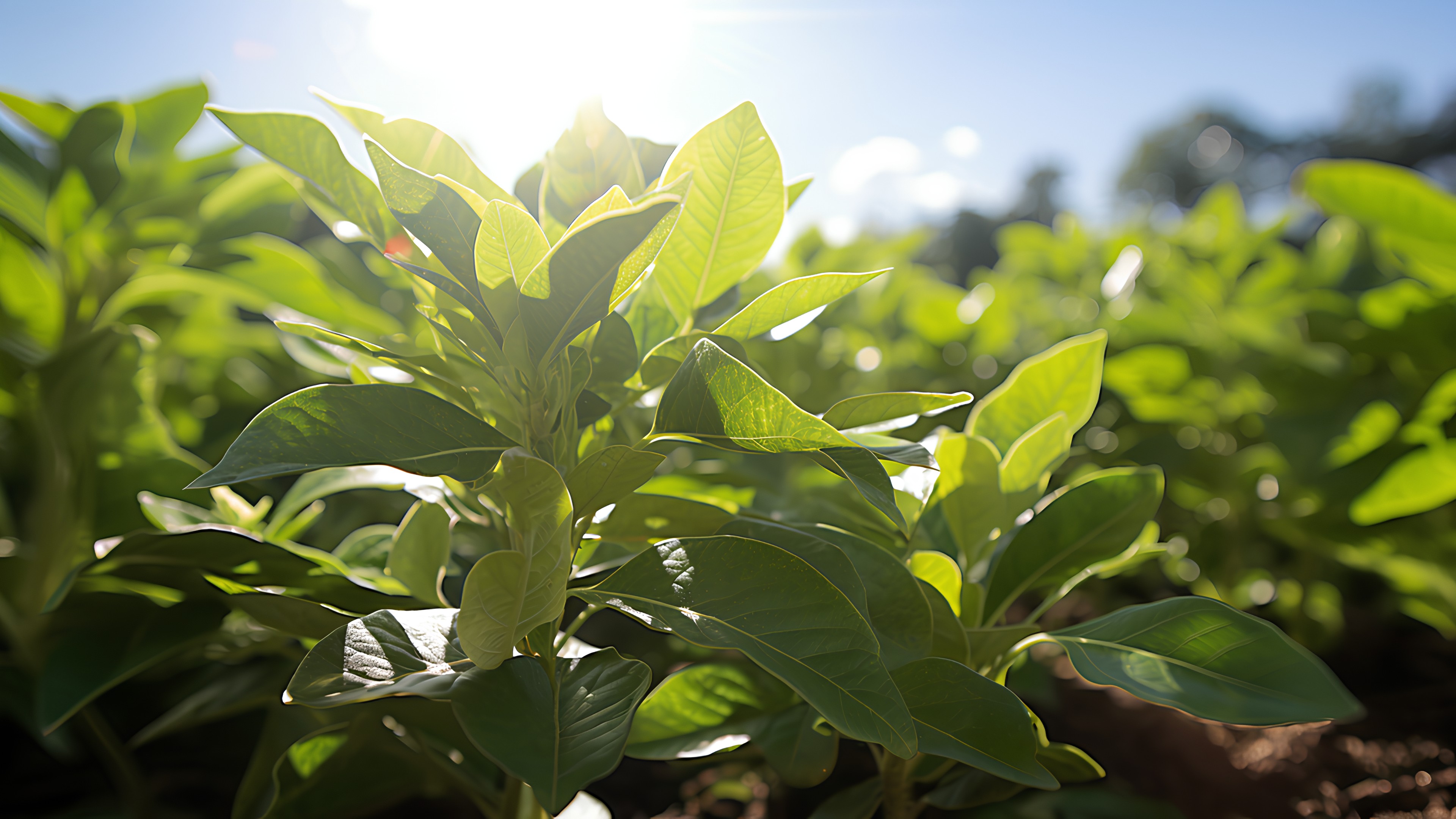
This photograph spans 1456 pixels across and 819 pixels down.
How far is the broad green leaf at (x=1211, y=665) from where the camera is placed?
1.51 ft

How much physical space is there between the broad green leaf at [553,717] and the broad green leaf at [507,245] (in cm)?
26

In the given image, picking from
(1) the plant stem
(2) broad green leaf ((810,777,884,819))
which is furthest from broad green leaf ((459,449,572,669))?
(1) the plant stem

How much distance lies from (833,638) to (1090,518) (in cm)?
34

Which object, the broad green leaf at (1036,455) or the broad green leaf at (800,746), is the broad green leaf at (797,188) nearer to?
the broad green leaf at (1036,455)

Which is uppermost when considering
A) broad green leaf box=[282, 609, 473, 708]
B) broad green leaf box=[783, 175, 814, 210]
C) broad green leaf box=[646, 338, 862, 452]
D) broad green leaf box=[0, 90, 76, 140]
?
broad green leaf box=[0, 90, 76, 140]

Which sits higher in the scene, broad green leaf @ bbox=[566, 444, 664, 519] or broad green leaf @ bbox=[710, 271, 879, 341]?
broad green leaf @ bbox=[710, 271, 879, 341]

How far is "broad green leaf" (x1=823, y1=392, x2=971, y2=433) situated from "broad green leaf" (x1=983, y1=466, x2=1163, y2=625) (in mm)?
210

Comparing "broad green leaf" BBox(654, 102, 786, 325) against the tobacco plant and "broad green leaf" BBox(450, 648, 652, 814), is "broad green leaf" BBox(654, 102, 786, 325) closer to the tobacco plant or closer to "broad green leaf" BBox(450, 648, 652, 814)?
the tobacco plant

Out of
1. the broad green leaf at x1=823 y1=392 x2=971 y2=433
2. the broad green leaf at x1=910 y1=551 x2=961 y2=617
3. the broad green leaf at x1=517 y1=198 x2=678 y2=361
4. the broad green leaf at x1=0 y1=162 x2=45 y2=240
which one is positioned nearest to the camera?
the broad green leaf at x1=517 y1=198 x2=678 y2=361

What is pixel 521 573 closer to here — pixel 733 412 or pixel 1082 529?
pixel 733 412

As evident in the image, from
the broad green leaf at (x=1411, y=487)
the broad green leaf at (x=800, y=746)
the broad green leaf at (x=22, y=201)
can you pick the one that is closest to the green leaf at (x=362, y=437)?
the broad green leaf at (x=800, y=746)

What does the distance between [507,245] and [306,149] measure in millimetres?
212

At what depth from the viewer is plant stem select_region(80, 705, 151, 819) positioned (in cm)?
79

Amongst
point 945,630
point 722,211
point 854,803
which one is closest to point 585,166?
point 722,211
